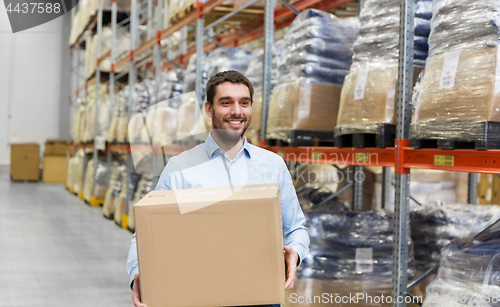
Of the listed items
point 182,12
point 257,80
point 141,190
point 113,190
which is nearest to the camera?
point 257,80

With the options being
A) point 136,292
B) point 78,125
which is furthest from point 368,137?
point 78,125

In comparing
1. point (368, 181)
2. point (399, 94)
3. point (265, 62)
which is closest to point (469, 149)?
point (399, 94)

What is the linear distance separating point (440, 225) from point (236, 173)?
275 centimetres

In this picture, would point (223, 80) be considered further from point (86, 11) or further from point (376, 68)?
point (86, 11)

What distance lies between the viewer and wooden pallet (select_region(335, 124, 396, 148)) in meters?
3.20

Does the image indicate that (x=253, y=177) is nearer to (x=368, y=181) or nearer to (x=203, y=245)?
(x=203, y=245)

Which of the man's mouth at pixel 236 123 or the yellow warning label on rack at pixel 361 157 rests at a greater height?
the man's mouth at pixel 236 123

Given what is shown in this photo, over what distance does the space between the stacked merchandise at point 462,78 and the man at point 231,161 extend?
1046 millimetres

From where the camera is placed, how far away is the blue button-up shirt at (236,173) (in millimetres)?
2006

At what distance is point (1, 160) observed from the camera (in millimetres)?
19984

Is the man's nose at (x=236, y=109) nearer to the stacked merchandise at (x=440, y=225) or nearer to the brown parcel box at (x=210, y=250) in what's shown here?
the brown parcel box at (x=210, y=250)

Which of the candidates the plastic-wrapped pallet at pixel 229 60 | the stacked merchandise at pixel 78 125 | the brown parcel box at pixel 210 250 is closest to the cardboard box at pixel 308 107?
the plastic-wrapped pallet at pixel 229 60

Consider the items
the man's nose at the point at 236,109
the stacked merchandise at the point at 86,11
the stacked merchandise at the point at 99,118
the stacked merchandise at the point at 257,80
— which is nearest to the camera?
the man's nose at the point at 236,109

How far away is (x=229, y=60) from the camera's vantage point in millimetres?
5777
